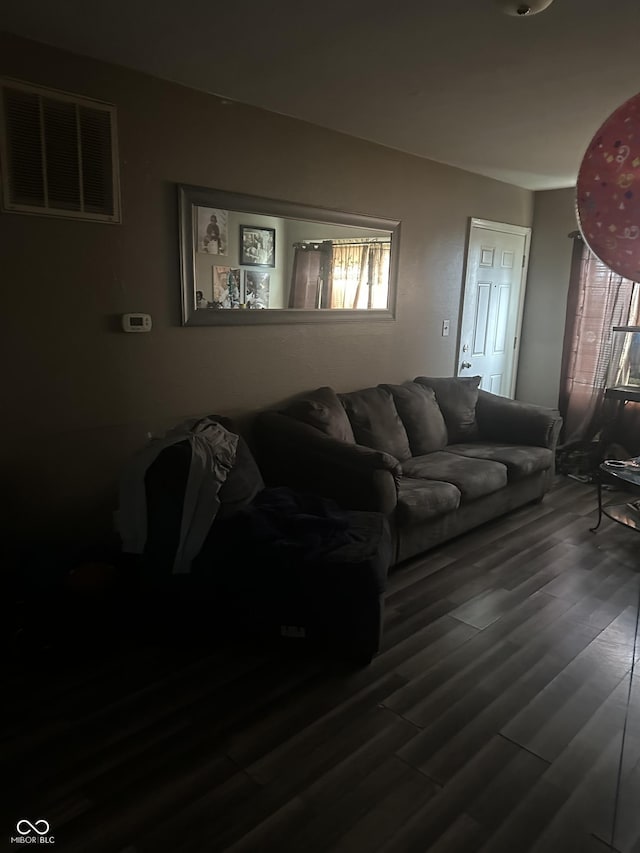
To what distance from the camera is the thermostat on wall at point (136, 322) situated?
8.87 ft

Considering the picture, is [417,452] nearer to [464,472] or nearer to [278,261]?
[464,472]

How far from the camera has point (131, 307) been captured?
2734 millimetres

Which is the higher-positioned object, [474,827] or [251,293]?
[251,293]

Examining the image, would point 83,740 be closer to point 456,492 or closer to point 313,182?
point 456,492

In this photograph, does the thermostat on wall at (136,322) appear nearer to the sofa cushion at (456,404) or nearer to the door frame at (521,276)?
the sofa cushion at (456,404)

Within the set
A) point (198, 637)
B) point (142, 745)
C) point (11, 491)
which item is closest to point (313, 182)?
point (11, 491)

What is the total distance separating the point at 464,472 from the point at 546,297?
2703mm

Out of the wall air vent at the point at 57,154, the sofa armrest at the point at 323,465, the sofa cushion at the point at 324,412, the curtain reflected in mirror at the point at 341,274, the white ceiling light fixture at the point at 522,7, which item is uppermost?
the white ceiling light fixture at the point at 522,7

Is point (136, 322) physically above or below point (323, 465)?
above

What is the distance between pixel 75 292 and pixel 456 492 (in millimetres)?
2232

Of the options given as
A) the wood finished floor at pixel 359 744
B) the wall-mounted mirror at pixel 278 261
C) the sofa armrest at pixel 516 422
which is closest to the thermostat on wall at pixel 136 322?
the wall-mounted mirror at pixel 278 261

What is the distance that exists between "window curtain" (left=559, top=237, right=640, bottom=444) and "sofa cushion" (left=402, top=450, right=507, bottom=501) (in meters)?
1.85

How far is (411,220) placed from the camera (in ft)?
13.4

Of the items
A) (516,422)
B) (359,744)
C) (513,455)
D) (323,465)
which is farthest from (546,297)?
(359,744)
